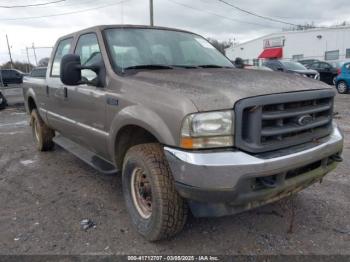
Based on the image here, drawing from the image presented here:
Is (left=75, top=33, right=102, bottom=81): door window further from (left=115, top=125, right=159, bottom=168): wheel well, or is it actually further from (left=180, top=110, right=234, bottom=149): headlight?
(left=180, top=110, right=234, bottom=149): headlight

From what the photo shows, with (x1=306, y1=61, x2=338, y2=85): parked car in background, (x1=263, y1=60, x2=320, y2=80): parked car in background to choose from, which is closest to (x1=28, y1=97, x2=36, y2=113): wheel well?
(x1=263, y1=60, x2=320, y2=80): parked car in background

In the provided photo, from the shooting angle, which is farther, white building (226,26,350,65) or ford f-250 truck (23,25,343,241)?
white building (226,26,350,65)

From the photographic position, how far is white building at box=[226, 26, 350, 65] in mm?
32594

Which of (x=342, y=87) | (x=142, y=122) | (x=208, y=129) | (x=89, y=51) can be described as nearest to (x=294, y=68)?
(x=342, y=87)

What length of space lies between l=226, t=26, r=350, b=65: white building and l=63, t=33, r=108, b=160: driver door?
2716 cm

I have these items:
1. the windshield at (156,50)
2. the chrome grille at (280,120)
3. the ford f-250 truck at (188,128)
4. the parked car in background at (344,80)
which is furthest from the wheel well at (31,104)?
the parked car in background at (344,80)

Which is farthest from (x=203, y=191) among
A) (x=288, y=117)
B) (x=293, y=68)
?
(x=293, y=68)

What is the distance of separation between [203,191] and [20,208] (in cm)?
237

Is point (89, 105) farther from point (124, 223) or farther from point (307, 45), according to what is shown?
point (307, 45)

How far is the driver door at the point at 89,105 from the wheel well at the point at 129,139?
0.20 meters

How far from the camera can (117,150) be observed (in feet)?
10.7

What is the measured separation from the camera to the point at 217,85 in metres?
2.53

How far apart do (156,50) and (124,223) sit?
6.04ft

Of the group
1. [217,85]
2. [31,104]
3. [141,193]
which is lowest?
[141,193]
